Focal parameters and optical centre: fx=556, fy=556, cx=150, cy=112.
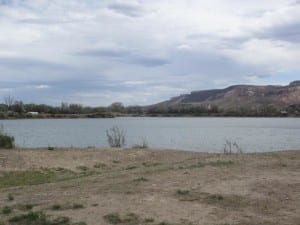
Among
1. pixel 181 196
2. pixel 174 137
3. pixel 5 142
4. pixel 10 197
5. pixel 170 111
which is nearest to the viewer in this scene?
pixel 181 196

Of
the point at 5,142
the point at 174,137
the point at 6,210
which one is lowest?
the point at 174,137

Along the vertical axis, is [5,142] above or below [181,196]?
above

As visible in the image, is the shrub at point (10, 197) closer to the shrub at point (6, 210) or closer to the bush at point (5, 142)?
the shrub at point (6, 210)

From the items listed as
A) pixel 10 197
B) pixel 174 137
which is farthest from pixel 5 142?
pixel 174 137

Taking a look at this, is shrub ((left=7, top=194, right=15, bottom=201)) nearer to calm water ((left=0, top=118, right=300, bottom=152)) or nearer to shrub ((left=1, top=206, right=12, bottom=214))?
shrub ((left=1, top=206, right=12, bottom=214))

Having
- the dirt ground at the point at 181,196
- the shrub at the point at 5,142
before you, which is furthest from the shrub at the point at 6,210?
the shrub at the point at 5,142

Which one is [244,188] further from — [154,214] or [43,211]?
[43,211]

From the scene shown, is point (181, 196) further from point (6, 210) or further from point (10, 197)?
point (10, 197)

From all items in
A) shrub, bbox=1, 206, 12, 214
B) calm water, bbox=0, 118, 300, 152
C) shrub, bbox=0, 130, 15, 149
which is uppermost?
shrub, bbox=0, 130, 15, 149

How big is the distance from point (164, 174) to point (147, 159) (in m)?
8.46

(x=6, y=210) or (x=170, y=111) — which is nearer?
(x=6, y=210)

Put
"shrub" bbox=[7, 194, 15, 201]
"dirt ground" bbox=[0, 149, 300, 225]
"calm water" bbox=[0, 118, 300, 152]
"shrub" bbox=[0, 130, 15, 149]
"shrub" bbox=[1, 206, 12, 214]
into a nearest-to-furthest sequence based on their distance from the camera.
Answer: "dirt ground" bbox=[0, 149, 300, 225], "shrub" bbox=[1, 206, 12, 214], "shrub" bbox=[7, 194, 15, 201], "shrub" bbox=[0, 130, 15, 149], "calm water" bbox=[0, 118, 300, 152]

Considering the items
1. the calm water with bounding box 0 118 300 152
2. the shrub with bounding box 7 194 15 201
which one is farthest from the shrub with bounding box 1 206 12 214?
the calm water with bounding box 0 118 300 152

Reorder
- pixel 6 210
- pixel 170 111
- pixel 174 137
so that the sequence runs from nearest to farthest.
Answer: pixel 6 210
pixel 174 137
pixel 170 111
